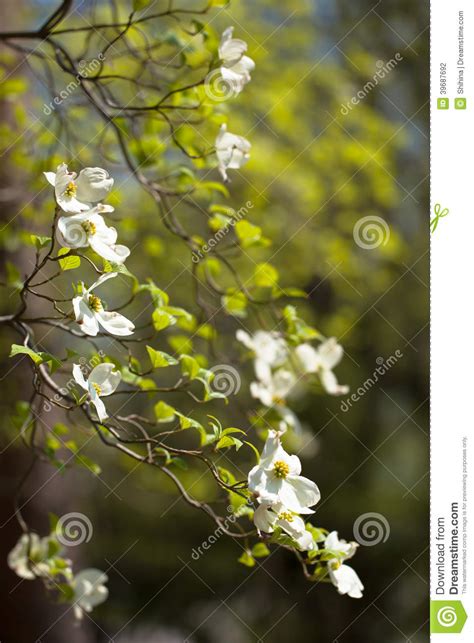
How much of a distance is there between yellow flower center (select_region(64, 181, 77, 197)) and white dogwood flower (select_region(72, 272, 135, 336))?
0.13 meters

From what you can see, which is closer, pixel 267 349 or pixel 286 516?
pixel 286 516

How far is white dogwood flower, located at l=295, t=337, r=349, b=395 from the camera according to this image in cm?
170

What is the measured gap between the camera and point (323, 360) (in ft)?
5.68

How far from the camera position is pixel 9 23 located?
306cm

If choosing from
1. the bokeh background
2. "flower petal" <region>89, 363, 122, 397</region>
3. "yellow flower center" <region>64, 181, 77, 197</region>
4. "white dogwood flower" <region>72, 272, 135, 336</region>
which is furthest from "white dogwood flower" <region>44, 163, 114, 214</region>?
the bokeh background

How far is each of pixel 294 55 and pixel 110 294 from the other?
1.81 m

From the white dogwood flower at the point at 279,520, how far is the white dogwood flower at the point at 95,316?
1.03 feet

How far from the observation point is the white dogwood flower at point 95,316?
1.01 m

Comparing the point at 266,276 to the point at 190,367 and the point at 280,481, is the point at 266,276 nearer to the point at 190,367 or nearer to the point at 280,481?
the point at 190,367

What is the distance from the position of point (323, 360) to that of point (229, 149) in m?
0.54

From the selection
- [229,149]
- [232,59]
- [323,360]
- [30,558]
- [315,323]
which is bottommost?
[30,558]
